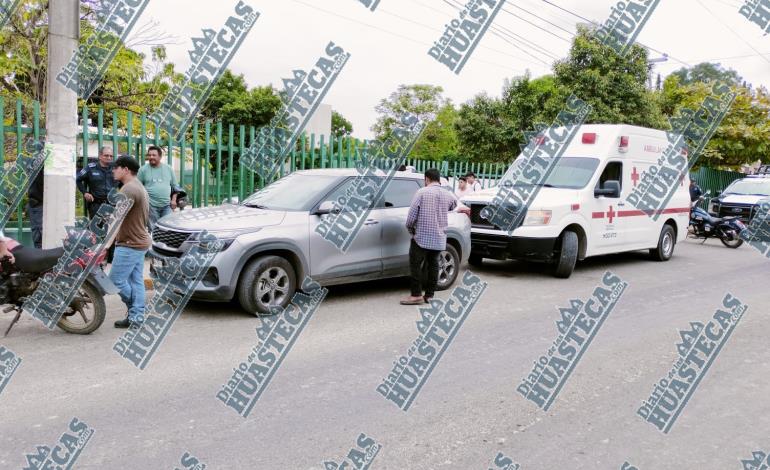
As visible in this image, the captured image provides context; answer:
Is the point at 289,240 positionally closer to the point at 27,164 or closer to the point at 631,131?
the point at 27,164

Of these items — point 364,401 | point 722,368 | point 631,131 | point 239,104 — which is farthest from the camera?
point 239,104

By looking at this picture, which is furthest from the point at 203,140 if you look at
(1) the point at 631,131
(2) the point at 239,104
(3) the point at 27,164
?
(2) the point at 239,104

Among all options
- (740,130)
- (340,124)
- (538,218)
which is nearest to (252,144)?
(538,218)

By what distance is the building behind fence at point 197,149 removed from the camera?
9175 millimetres

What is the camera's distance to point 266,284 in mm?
6852

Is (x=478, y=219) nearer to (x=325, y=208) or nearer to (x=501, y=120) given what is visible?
(x=325, y=208)

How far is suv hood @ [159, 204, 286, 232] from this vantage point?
22.1ft

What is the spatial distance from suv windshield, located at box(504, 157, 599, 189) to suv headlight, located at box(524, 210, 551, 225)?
2.97 feet

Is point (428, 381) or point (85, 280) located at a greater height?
point (428, 381)

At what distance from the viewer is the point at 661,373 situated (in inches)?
210

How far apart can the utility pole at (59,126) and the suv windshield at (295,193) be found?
225 cm

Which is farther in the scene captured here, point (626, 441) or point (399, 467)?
point (626, 441)

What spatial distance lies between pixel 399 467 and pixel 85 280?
3.83m

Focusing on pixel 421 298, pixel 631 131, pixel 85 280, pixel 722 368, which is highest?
pixel 631 131
